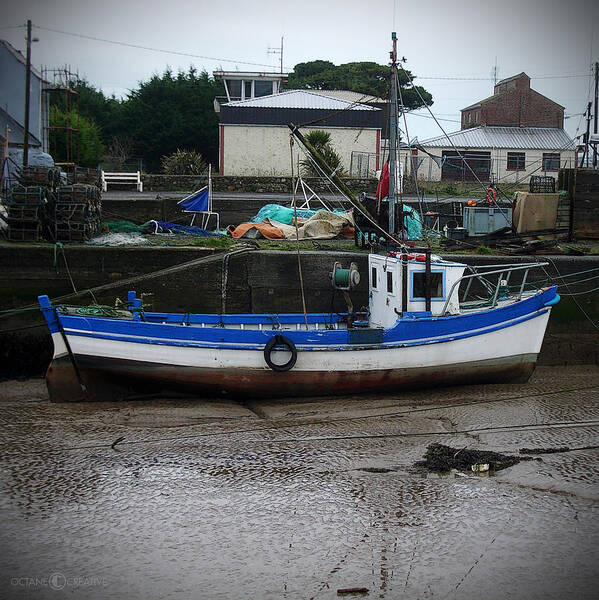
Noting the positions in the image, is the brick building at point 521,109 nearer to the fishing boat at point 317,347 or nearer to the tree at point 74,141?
the tree at point 74,141

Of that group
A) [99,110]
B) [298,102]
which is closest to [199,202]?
[298,102]

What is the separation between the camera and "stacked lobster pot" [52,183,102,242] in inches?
578

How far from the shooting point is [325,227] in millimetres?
16312

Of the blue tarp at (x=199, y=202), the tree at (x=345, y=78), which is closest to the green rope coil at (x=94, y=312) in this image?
the blue tarp at (x=199, y=202)

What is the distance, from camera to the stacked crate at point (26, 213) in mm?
14430

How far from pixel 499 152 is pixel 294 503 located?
34.2m

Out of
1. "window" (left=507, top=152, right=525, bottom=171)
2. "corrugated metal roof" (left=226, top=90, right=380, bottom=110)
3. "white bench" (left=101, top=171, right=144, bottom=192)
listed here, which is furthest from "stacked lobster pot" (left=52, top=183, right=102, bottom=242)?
"window" (left=507, top=152, right=525, bottom=171)

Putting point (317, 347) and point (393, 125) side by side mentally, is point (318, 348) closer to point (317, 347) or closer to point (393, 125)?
point (317, 347)

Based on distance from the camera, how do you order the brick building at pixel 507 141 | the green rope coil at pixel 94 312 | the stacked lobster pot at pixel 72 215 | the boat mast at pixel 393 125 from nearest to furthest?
1. the green rope coil at pixel 94 312
2. the boat mast at pixel 393 125
3. the stacked lobster pot at pixel 72 215
4. the brick building at pixel 507 141

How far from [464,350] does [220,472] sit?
491 cm

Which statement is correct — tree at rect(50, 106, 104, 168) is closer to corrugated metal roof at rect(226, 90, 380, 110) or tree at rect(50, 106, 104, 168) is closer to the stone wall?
corrugated metal roof at rect(226, 90, 380, 110)

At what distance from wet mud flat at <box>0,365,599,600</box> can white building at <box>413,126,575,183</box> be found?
1091 inches

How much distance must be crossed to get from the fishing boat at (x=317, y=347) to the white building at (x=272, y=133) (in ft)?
60.9

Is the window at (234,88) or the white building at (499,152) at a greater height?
the window at (234,88)
